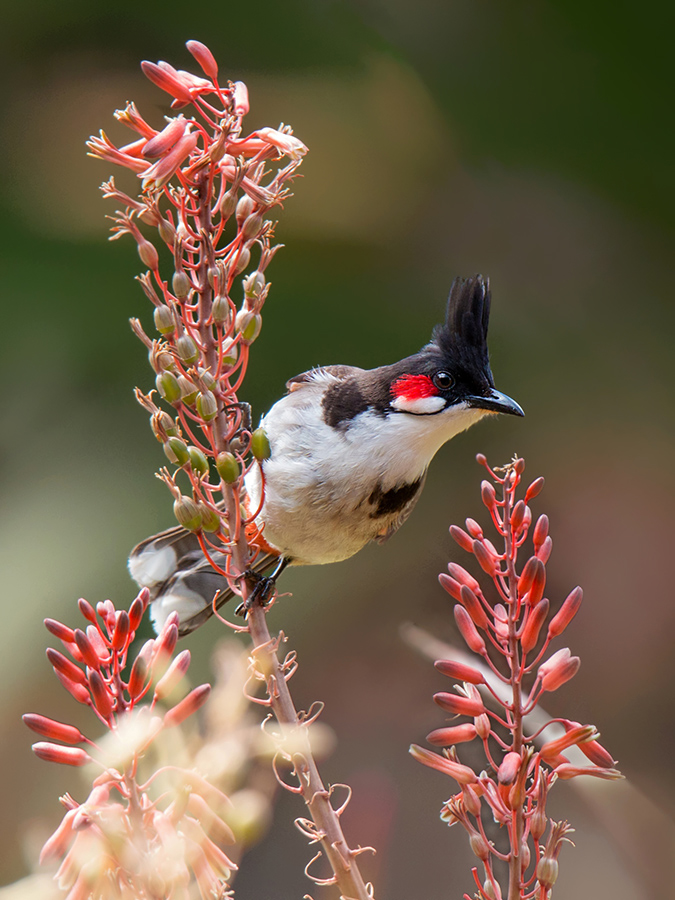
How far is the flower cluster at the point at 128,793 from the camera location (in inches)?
13.8

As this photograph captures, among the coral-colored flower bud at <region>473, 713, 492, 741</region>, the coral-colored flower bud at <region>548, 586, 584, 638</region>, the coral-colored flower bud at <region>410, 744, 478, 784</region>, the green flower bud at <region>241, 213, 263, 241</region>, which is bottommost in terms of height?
the coral-colored flower bud at <region>410, 744, 478, 784</region>

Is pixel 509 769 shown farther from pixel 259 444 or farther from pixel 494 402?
pixel 494 402

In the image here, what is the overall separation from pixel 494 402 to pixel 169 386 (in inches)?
15.6

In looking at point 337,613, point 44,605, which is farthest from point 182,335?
point 337,613

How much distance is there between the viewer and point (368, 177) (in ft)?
4.43

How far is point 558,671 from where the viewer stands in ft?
1.33

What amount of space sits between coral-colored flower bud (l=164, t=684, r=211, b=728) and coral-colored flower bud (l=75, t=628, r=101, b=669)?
0.15ft

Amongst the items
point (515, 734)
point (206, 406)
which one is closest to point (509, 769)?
point (515, 734)

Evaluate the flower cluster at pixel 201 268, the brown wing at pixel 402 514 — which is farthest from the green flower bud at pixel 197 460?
the brown wing at pixel 402 514

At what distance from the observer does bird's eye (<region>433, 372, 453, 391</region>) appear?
2.63 ft

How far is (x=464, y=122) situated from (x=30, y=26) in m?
0.65

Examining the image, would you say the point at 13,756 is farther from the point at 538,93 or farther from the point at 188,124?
the point at 538,93

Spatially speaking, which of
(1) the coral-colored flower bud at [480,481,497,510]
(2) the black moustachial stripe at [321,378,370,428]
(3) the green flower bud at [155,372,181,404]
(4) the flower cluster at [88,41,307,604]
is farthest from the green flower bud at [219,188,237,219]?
(2) the black moustachial stripe at [321,378,370,428]

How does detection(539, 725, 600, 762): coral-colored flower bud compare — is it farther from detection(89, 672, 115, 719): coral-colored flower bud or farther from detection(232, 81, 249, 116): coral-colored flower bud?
detection(232, 81, 249, 116): coral-colored flower bud
